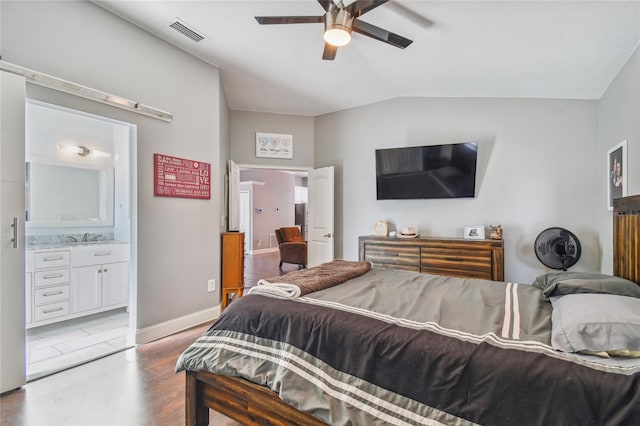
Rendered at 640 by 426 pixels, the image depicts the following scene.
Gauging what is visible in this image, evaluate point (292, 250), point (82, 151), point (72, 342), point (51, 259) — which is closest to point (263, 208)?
point (292, 250)

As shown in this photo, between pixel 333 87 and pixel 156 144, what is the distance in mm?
2281

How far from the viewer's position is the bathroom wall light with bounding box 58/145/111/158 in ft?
11.8

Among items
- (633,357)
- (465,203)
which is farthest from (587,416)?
(465,203)

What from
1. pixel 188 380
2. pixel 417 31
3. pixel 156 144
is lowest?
pixel 188 380

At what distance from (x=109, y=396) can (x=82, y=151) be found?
316cm

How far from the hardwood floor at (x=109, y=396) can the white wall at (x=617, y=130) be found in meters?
3.57

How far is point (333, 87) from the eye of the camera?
12.8ft

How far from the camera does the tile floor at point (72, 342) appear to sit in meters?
2.35

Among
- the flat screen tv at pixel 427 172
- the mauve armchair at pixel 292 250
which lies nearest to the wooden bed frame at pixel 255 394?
the flat screen tv at pixel 427 172

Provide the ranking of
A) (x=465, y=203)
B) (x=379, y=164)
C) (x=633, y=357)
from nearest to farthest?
(x=633, y=357) → (x=465, y=203) → (x=379, y=164)

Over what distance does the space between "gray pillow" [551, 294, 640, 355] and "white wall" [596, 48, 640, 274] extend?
74.1 inches

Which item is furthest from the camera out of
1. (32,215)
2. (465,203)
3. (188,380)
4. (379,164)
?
(379,164)

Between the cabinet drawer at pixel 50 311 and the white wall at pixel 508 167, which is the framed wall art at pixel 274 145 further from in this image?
the cabinet drawer at pixel 50 311

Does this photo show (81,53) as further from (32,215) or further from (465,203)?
(465,203)
